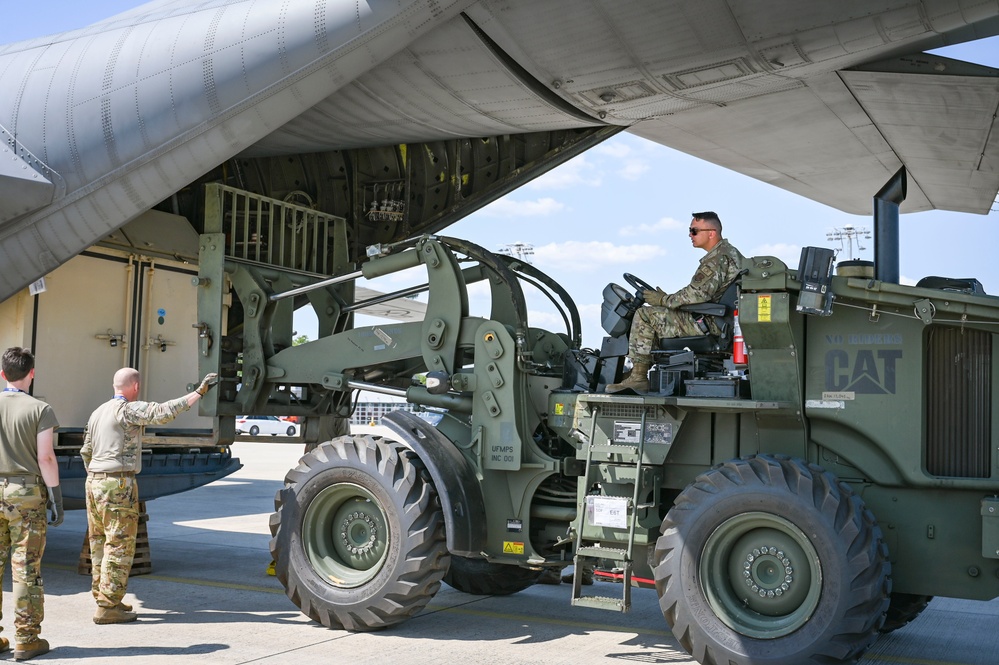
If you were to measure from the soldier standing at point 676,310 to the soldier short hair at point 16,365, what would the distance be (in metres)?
3.76

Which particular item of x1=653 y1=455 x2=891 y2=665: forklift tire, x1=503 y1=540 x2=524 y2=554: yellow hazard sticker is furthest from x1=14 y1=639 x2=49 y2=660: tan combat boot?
x1=653 y1=455 x2=891 y2=665: forklift tire

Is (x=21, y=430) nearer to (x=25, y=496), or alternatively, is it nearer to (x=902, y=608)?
(x=25, y=496)

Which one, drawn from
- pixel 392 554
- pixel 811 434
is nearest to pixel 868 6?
pixel 811 434

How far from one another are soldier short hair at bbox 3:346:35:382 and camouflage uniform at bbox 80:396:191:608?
3.03ft

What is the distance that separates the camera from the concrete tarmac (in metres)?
5.97

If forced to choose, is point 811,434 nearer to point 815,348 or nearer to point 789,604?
point 815,348

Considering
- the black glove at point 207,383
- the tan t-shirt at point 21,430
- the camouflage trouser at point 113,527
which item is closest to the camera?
the tan t-shirt at point 21,430

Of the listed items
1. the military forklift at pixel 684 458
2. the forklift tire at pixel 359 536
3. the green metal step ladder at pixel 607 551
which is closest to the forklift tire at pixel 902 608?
the military forklift at pixel 684 458

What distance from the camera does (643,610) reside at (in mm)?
7758

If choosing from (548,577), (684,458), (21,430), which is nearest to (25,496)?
(21,430)

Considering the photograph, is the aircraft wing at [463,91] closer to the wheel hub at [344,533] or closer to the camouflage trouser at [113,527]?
the camouflage trouser at [113,527]

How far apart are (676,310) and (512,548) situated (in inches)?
80.7

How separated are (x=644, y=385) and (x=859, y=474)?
1.50 meters

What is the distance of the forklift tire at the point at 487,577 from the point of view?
8.01 metres
